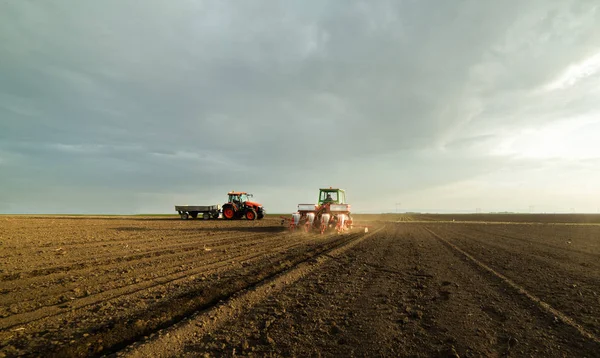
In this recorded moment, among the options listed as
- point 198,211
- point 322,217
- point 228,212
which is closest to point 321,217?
point 322,217

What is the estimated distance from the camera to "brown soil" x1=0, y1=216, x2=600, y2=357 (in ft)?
11.6

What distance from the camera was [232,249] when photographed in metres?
11.1

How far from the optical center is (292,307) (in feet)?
16.0

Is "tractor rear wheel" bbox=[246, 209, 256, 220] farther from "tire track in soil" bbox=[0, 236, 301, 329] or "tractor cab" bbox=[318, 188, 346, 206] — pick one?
"tire track in soil" bbox=[0, 236, 301, 329]

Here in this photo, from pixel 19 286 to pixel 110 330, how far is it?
12.5ft

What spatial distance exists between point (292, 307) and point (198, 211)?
32.2 m

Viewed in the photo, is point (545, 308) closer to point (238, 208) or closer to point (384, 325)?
point (384, 325)

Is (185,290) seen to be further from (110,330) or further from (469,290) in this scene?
(469,290)

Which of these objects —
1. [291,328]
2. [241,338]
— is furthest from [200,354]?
[291,328]

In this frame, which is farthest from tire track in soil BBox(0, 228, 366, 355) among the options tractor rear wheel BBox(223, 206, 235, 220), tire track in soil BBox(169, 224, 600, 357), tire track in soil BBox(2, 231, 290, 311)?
tractor rear wheel BBox(223, 206, 235, 220)

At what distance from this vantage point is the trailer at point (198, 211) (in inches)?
1341

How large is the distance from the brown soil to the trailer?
25166 mm

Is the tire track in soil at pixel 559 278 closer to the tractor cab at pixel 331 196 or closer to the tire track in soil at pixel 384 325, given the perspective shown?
the tire track in soil at pixel 384 325

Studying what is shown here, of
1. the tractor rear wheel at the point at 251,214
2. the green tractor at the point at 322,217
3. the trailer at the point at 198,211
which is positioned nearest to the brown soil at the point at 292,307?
the green tractor at the point at 322,217
